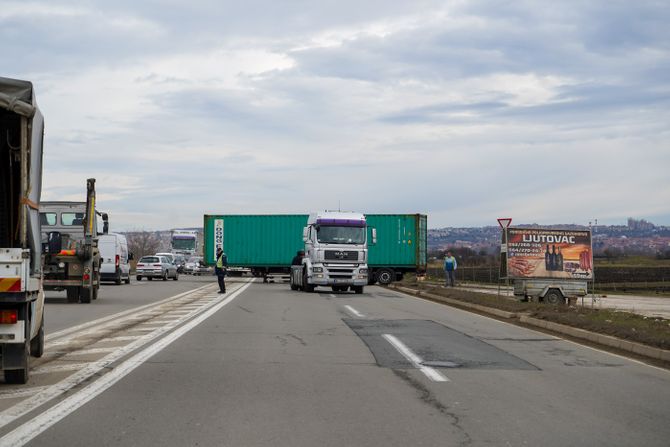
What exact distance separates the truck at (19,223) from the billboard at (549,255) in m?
19.0

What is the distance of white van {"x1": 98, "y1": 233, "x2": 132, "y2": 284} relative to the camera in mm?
35750

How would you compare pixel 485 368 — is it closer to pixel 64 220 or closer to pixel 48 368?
pixel 48 368

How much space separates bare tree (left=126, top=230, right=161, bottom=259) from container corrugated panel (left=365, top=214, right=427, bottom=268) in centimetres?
9976

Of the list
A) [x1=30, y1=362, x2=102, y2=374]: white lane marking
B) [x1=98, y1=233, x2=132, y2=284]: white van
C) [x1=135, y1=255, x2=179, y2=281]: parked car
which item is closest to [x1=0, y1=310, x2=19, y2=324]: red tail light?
[x1=30, y1=362, x2=102, y2=374]: white lane marking

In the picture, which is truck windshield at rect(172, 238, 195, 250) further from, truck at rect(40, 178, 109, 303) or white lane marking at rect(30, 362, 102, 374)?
white lane marking at rect(30, 362, 102, 374)

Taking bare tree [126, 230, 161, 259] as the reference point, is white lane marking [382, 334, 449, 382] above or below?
below

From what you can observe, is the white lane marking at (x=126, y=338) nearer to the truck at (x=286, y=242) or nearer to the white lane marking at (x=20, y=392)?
the white lane marking at (x=20, y=392)

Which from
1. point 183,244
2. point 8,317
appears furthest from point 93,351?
point 183,244

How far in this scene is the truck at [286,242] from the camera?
4481cm

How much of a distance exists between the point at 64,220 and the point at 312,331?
40.3 feet

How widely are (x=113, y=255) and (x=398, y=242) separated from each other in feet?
51.9

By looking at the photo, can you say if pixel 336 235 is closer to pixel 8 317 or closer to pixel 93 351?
pixel 93 351

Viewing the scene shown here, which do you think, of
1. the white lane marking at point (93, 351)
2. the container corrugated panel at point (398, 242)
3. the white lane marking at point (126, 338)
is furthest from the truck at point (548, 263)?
the container corrugated panel at point (398, 242)

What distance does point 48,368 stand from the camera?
977cm
